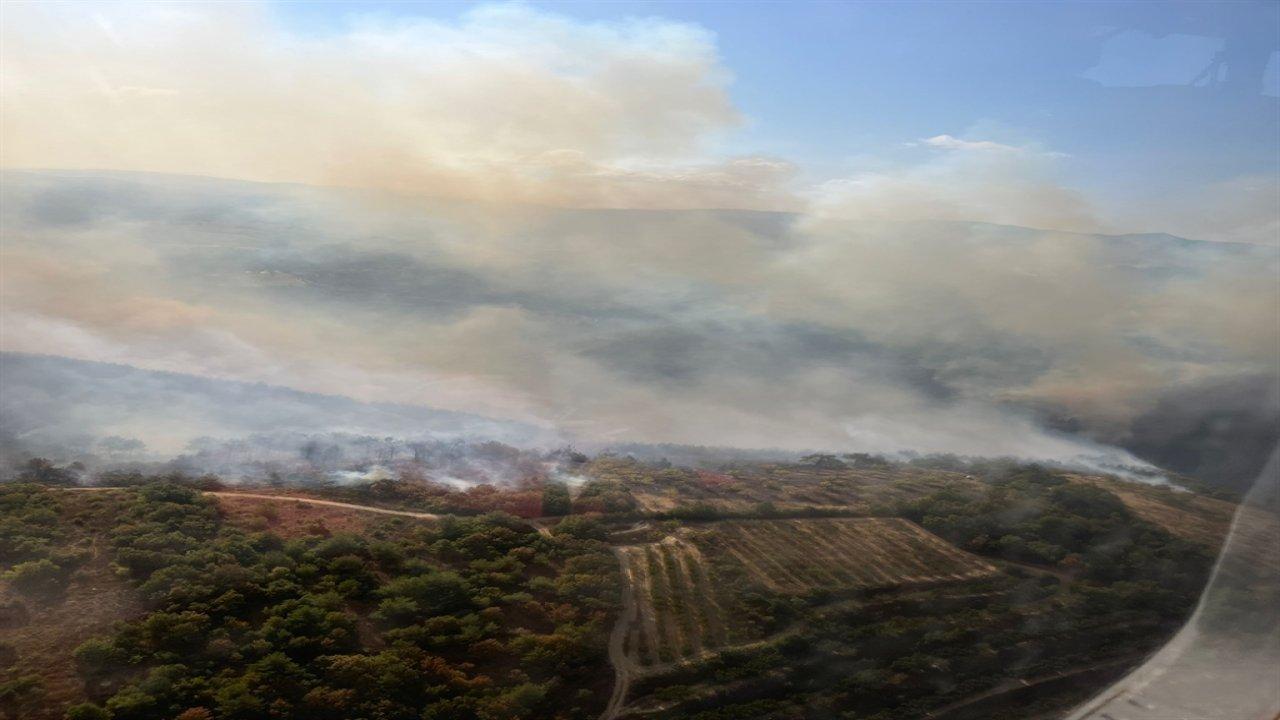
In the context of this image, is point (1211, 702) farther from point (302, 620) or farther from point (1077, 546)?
point (302, 620)

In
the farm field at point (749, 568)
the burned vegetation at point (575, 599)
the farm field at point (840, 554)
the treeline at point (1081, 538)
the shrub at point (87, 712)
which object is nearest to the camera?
the shrub at point (87, 712)

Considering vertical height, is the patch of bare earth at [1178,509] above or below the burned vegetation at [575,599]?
above

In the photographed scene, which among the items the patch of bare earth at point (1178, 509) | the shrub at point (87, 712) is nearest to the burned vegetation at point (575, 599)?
the shrub at point (87, 712)

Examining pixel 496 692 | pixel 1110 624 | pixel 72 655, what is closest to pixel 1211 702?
pixel 1110 624

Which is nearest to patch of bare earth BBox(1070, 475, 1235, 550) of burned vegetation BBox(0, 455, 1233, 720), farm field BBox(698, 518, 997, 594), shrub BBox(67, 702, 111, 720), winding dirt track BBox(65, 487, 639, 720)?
burned vegetation BBox(0, 455, 1233, 720)

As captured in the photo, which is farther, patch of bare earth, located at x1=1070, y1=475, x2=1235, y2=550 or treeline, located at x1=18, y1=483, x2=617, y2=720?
patch of bare earth, located at x1=1070, y1=475, x2=1235, y2=550

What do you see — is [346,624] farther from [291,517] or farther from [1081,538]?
[1081,538]

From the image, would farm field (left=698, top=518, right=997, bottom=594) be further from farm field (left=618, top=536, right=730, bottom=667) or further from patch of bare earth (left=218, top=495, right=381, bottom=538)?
patch of bare earth (left=218, top=495, right=381, bottom=538)

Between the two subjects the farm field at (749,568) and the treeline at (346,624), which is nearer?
the treeline at (346,624)

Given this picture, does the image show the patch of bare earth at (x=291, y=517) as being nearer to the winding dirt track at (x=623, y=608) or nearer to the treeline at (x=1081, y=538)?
the winding dirt track at (x=623, y=608)

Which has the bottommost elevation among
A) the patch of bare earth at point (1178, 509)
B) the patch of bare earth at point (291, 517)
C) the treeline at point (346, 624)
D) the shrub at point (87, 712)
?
the shrub at point (87, 712)

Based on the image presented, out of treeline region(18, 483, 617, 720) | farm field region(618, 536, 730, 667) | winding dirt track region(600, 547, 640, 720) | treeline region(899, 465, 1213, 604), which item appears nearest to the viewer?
treeline region(18, 483, 617, 720)
